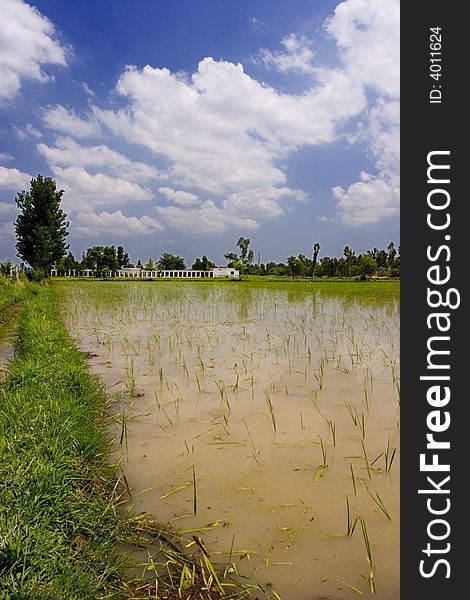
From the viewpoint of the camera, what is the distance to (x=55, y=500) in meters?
2.41

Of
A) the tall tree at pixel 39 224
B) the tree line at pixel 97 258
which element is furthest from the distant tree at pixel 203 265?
the tall tree at pixel 39 224

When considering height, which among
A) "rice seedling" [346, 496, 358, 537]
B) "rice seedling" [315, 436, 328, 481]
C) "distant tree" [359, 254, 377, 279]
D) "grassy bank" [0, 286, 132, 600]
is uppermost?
"distant tree" [359, 254, 377, 279]

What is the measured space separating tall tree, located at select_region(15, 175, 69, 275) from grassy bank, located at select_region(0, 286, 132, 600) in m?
31.1

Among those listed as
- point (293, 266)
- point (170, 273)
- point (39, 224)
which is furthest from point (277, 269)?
point (39, 224)

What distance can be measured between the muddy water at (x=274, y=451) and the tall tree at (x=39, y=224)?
27320 millimetres

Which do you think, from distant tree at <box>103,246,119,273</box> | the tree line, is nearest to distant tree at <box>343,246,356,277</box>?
the tree line

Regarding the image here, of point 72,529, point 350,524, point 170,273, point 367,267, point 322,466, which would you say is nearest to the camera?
point 72,529

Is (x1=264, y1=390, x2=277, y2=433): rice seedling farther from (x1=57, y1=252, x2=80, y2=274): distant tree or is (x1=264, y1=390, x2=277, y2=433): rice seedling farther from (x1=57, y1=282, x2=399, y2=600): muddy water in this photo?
(x1=57, y1=252, x2=80, y2=274): distant tree

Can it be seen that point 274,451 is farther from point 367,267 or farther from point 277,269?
point 277,269

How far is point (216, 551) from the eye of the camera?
2.31 meters

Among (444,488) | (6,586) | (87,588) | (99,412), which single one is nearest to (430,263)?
(444,488)

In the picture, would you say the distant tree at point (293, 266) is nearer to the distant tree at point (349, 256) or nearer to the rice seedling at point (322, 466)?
the distant tree at point (349, 256)

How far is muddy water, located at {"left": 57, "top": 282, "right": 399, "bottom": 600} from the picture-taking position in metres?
2.27

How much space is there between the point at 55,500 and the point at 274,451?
169 cm
